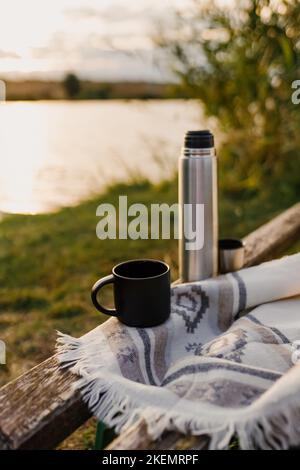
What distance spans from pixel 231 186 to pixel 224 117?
0.49 metres

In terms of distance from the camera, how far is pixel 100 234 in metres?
2.95

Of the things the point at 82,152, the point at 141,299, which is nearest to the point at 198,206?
the point at 141,299

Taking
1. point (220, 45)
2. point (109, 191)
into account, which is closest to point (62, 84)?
point (109, 191)

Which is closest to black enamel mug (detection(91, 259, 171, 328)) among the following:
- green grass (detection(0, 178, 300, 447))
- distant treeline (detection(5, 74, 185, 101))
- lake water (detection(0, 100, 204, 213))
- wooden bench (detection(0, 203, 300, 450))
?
wooden bench (detection(0, 203, 300, 450))

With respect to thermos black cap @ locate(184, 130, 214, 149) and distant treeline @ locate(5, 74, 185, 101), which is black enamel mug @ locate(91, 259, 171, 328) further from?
distant treeline @ locate(5, 74, 185, 101)

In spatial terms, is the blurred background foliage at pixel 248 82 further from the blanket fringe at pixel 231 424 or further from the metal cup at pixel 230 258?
the blanket fringe at pixel 231 424

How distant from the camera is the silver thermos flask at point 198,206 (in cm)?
108

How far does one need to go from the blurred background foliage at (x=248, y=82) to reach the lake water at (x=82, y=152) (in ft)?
0.83

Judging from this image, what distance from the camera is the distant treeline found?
140 inches

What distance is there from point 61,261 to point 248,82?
5.37 ft

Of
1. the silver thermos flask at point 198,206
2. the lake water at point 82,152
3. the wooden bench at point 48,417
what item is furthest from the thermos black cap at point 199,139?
the lake water at point 82,152

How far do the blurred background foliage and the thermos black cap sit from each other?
185 cm

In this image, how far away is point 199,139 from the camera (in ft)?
3.53

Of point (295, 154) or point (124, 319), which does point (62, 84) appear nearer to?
point (295, 154)
